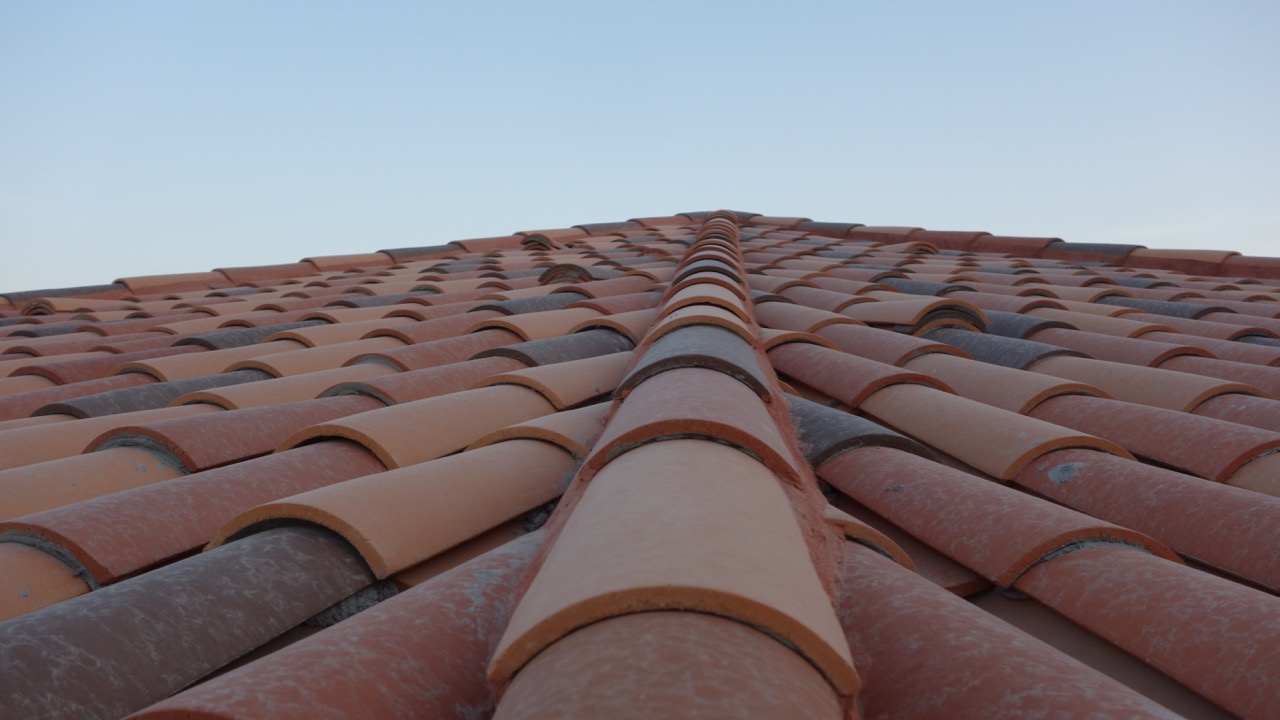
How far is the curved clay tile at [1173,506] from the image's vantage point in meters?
1.38

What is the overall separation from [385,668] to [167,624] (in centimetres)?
40

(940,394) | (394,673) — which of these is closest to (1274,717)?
(394,673)

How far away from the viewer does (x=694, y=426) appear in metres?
1.28

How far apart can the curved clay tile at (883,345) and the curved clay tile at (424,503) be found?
1.50 metres

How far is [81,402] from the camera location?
99.6 inches

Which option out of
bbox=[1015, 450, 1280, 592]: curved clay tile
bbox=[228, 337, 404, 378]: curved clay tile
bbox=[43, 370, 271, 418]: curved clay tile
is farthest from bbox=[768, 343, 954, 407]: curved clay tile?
bbox=[43, 370, 271, 418]: curved clay tile

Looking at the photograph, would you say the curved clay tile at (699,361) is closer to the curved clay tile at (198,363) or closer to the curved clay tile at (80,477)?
the curved clay tile at (80,477)

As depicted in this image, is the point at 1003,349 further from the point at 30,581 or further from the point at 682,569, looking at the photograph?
the point at 30,581

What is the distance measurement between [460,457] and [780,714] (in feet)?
3.73

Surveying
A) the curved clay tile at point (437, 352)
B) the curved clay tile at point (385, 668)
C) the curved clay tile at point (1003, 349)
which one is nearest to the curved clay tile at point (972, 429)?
the curved clay tile at point (1003, 349)

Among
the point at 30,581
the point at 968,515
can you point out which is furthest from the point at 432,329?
the point at 968,515

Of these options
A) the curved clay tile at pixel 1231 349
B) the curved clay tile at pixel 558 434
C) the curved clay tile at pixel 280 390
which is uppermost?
the curved clay tile at pixel 1231 349

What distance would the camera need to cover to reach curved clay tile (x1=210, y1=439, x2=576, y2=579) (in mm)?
1334

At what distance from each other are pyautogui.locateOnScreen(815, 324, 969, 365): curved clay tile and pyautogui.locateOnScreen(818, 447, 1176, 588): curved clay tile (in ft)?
3.54
